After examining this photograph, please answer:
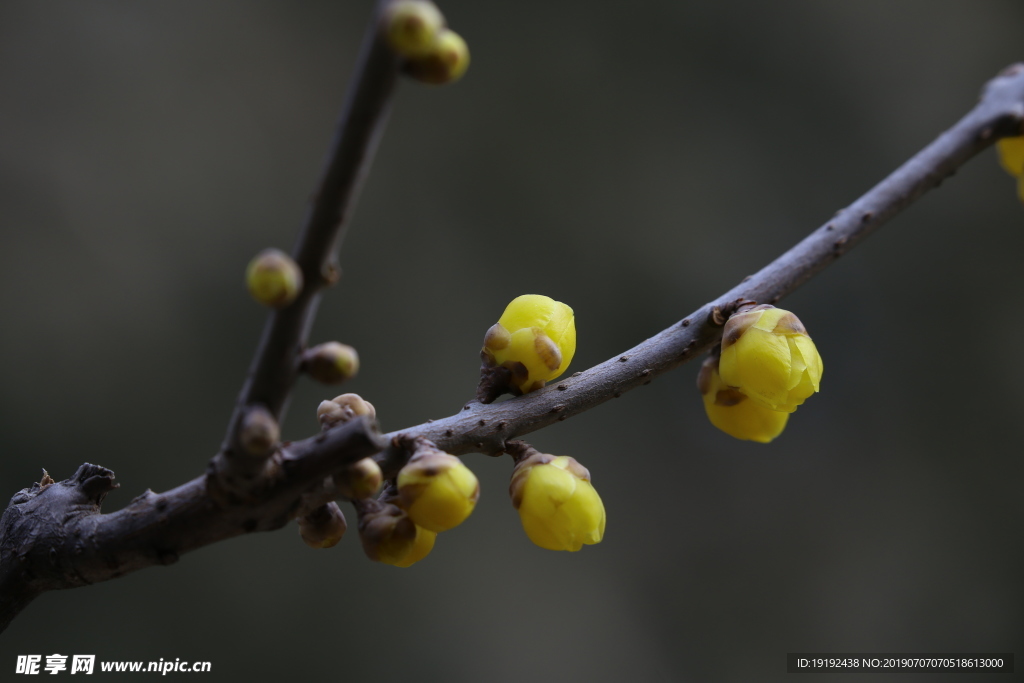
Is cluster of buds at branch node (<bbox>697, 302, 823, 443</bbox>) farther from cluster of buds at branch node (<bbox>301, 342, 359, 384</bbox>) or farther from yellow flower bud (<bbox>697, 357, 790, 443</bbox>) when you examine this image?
cluster of buds at branch node (<bbox>301, 342, 359, 384</bbox>)

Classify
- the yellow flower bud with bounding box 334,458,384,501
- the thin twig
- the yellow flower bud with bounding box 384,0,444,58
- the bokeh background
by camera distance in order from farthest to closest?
the bokeh background, the thin twig, the yellow flower bud with bounding box 334,458,384,501, the yellow flower bud with bounding box 384,0,444,58

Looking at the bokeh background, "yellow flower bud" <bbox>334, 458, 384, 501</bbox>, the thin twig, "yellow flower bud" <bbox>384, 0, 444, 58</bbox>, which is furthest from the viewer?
the bokeh background

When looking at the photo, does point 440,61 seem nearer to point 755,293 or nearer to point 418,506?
point 418,506

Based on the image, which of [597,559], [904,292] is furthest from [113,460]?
[904,292]

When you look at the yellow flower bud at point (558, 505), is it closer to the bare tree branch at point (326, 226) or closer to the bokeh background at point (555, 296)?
the bare tree branch at point (326, 226)

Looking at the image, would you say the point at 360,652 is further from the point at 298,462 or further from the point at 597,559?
the point at 298,462

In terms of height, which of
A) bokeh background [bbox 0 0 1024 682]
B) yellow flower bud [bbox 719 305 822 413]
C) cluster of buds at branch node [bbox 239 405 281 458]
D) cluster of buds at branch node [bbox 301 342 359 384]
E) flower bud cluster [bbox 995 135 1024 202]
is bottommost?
cluster of buds at branch node [bbox 239 405 281 458]

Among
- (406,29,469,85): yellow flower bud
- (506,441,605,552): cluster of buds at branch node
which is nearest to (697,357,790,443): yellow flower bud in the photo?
(506,441,605,552): cluster of buds at branch node
